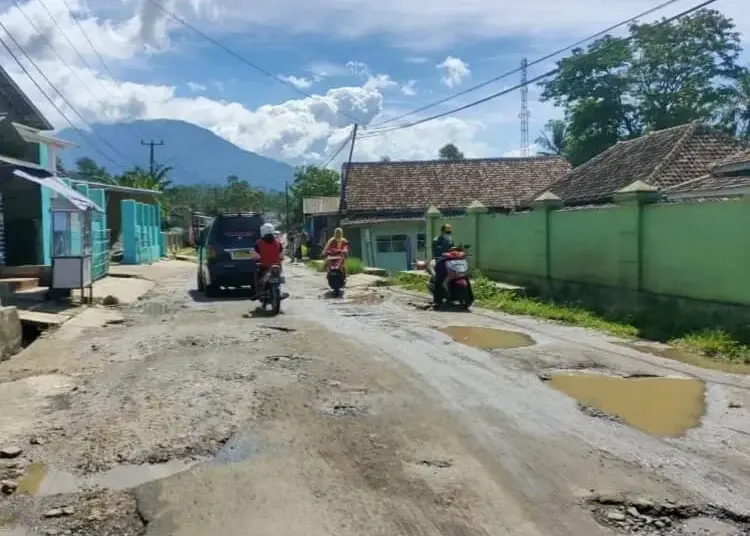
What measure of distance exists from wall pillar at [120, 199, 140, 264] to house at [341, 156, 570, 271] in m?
10.5

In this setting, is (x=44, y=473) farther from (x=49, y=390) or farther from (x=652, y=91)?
(x=652, y=91)

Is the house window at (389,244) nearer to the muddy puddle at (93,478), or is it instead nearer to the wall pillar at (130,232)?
the wall pillar at (130,232)

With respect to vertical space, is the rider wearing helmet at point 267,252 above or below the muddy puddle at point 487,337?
above

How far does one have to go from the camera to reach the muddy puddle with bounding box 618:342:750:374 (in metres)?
9.10

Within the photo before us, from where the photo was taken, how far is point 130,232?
34.7 metres

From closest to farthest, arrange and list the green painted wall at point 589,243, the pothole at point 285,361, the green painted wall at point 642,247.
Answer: the pothole at point 285,361 < the green painted wall at point 642,247 < the green painted wall at point 589,243

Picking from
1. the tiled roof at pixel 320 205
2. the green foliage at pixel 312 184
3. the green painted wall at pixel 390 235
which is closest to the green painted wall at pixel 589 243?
the green painted wall at pixel 390 235

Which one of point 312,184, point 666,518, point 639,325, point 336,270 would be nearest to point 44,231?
point 336,270

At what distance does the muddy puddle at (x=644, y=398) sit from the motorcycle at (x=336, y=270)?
10.6m

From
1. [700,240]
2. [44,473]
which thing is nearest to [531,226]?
[700,240]

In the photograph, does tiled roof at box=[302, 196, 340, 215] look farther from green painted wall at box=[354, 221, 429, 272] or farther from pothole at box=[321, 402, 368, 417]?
pothole at box=[321, 402, 368, 417]

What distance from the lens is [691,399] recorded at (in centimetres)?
748

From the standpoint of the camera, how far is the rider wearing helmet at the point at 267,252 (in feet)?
49.5

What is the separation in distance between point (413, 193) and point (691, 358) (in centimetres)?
3346
